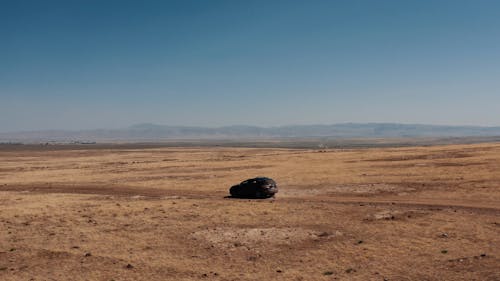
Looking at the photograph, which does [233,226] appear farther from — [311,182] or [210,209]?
[311,182]

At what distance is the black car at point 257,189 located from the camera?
37.4 m

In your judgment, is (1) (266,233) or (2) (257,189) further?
(2) (257,189)

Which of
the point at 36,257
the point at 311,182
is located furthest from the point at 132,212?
the point at 311,182

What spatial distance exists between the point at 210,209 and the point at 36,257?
13427 mm

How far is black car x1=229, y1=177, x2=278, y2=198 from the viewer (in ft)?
123

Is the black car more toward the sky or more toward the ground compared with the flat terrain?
more toward the sky

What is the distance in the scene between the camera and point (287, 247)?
21.4m

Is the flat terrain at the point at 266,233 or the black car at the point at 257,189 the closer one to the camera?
the flat terrain at the point at 266,233

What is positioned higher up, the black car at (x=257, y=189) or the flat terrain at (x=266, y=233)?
the black car at (x=257, y=189)

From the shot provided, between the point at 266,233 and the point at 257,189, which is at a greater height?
the point at 257,189

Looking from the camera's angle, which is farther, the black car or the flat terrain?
the black car

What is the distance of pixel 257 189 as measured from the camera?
37688 mm

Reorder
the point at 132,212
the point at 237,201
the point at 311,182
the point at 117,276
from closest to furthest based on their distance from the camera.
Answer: the point at 117,276 < the point at 132,212 < the point at 237,201 < the point at 311,182

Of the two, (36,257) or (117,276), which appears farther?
(36,257)
